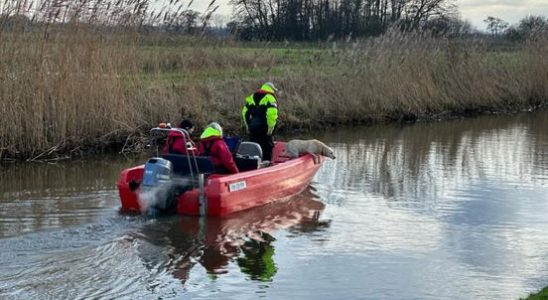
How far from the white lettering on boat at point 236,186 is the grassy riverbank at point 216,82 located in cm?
497

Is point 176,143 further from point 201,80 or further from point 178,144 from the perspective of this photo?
point 201,80

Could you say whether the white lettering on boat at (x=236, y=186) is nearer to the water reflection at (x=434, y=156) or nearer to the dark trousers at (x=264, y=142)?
the dark trousers at (x=264, y=142)

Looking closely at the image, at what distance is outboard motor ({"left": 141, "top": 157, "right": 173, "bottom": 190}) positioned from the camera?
917 centimetres

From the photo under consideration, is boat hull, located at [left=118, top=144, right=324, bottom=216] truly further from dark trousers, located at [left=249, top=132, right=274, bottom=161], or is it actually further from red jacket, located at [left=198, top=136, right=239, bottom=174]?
dark trousers, located at [left=249, top=132, right=274, bottom=161]

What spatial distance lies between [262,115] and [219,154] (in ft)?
7.71

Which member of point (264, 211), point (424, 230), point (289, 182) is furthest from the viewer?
point (289, 182)

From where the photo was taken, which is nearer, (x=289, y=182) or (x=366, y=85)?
(x=289, y=182)

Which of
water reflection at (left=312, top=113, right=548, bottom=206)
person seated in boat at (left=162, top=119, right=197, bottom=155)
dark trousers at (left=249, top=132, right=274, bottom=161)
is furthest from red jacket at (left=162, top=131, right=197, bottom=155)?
water reflection at (left=312, top=113, right=548, bottom=206)

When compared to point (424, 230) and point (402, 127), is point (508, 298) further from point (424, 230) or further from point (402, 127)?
point (402, 127)

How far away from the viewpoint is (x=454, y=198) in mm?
11523

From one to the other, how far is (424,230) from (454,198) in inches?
86.2

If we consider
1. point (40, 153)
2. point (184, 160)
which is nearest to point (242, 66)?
point (40, 153)

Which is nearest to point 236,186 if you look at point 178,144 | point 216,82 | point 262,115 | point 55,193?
point 178,144

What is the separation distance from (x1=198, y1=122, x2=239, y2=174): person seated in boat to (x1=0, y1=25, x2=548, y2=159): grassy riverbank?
177 inches
